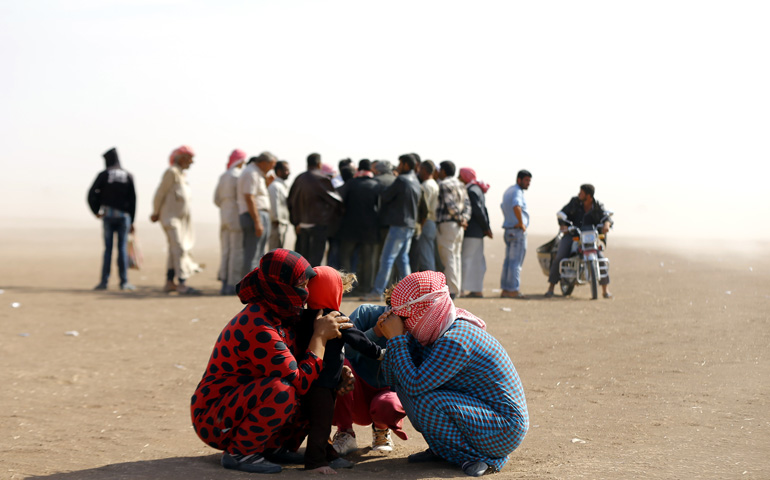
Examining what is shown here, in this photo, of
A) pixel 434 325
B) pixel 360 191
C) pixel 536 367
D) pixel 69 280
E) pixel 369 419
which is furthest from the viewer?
pixel 69 280

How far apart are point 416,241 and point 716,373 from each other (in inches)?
258

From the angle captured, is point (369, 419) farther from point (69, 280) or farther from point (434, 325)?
point (69, 280)

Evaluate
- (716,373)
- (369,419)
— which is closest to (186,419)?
(369,419)

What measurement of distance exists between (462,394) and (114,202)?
11119 mm

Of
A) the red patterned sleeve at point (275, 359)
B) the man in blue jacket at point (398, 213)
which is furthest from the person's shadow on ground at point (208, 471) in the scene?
the man in blue jacket at point (398, 213)

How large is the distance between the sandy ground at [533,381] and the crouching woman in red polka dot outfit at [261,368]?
0.24 meters

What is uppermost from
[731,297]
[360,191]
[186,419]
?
[360,191]

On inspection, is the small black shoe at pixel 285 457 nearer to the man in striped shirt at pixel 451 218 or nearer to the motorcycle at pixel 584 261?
the man in striped shirt at pixel 451 218

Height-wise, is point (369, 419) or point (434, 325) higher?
point (434, 325)

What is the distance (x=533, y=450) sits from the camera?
18.2ft

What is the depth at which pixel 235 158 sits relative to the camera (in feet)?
47.6

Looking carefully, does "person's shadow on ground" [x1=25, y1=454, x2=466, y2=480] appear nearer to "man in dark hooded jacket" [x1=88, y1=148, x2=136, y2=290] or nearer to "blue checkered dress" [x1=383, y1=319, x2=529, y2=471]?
"blue checkered dress" [x1=383, y1=319, x2=529, y2=471]

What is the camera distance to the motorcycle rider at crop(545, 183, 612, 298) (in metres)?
13.5

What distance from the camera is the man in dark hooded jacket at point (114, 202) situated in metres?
14.7
